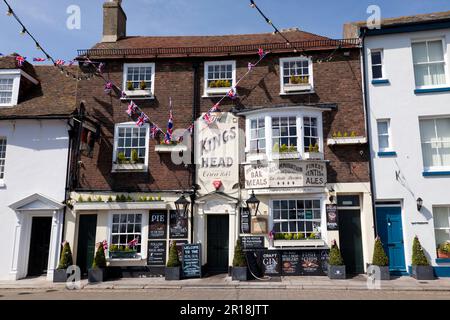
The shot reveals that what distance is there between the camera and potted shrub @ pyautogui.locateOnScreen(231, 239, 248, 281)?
1205 centimetres

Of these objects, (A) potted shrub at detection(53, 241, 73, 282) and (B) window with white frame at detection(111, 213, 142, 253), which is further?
(B) window with white frame at detection(111, 213, 142, 253)

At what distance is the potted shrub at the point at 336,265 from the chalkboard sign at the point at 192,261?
15.0 feet

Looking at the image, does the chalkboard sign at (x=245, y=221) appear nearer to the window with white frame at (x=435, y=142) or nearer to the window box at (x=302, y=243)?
the window box at (x=302, y=243)

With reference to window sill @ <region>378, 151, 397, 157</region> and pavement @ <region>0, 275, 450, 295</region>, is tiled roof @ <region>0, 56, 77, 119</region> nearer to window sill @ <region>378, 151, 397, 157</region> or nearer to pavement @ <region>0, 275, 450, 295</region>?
pavement @ <region>0, 275, 450, 295</region>

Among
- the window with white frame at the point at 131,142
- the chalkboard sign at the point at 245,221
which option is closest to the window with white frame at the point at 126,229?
the window with white frame at the point at 131,142

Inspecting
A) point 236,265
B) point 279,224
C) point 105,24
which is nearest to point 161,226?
point 236,265

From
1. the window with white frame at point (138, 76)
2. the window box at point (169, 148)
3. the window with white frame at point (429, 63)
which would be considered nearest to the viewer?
the window with white frame at point (429, 63)

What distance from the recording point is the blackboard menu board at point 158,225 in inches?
528

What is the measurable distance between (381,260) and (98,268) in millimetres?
9778

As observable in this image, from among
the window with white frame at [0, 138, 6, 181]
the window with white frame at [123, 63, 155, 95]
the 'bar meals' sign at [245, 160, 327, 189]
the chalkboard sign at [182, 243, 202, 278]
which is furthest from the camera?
the window with white frame at [123, 63, 155, 95]

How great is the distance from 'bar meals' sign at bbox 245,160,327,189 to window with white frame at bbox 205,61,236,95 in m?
3.79

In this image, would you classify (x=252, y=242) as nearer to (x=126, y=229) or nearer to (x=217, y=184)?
(x=217, y=184)

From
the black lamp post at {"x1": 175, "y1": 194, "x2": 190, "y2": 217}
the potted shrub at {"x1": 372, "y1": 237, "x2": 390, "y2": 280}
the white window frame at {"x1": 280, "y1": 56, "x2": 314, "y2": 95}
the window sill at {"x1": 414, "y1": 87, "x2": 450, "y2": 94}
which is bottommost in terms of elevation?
the potted shrub at {"x1": 372, "y1": 237, "x2": 390, "y2": 280}

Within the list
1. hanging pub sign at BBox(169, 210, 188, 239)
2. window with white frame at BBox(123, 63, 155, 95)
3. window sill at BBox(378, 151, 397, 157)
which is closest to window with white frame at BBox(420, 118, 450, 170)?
window sill at BBox(378, 151, 397, 157)
